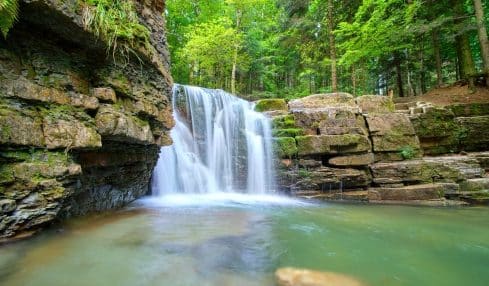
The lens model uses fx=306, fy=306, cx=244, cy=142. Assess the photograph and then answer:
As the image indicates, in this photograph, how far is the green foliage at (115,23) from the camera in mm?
4145

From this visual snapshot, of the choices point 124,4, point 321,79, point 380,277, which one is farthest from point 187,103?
point 321,79

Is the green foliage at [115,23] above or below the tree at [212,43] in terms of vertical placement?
below

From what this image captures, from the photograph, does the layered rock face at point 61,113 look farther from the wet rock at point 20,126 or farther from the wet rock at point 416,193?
the wet rock at point 416,193

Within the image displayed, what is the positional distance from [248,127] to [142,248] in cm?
674

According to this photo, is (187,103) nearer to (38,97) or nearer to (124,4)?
(124,4)

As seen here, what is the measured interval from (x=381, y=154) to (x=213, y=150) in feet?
17.0

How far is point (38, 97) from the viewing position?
3.84 metres

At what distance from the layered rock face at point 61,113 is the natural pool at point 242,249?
53cm

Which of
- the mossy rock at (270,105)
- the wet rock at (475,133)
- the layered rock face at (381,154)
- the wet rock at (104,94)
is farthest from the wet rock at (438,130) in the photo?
the wet rock at (104,94)

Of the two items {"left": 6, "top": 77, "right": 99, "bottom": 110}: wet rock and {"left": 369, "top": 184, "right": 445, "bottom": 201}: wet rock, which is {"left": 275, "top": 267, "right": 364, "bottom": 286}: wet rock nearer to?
{"left": 6, "top": 77, "right": 99, "bottom": 110}: wet rock

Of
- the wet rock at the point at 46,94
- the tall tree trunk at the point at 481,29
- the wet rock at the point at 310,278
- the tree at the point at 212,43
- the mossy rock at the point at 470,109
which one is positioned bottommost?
the wet rock at the point at 310,278

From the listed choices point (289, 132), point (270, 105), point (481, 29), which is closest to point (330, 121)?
point (289, 132)

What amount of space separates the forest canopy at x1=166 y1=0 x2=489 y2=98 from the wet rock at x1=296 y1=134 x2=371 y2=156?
14.2 ft

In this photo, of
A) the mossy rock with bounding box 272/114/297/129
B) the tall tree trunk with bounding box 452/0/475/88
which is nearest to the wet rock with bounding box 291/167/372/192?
the mossy rock with bounding box 272/114/297/129
